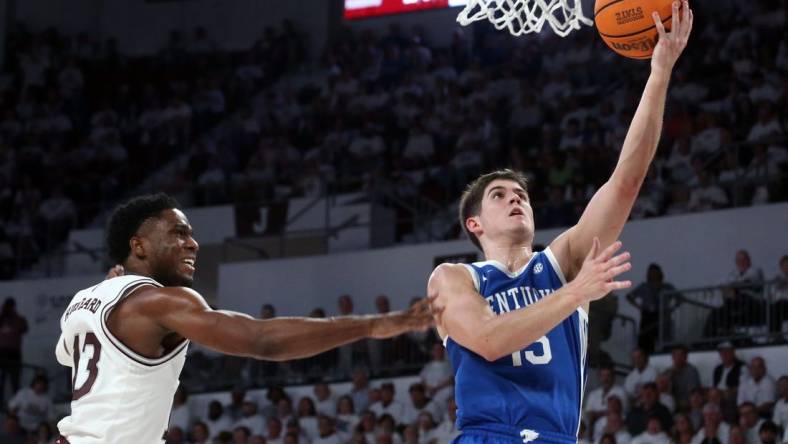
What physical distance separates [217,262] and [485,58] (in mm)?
5390

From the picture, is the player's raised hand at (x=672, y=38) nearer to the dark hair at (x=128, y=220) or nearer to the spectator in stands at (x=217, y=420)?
the dark hair at (x=128, y=220)

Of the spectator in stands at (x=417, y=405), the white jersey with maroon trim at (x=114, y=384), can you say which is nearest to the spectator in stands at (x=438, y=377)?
the spectator in stands at (x=417, y=405)

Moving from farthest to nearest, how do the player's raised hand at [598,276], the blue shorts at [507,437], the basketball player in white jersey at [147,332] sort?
the blue shorts at [507,437]
the player's raised hand at [598,276]
the basketball player in white jersey at [147,332]

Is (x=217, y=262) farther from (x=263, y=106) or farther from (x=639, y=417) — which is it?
(x=639, y=417)

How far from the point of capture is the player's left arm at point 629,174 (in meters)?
5.41

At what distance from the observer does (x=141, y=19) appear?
2561 centimetres

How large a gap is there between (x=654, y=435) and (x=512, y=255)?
282 inches

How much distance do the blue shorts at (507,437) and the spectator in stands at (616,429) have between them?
24.5 feet

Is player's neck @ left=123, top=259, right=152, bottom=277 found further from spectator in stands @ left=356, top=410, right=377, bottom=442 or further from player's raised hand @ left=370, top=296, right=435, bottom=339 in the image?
spectator in stands @ left=356, top=410, right=377, bottom=442

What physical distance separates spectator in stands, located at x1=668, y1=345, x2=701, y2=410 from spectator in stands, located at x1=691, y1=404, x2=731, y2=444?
0.80 meters

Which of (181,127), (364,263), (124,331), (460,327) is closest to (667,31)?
(460,327)

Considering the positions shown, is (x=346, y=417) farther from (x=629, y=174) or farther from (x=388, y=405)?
(x=629, y=174)

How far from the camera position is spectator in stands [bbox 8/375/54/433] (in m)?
16.8

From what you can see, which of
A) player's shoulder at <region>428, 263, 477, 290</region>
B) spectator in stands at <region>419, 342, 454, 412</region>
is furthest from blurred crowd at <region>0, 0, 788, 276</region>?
player's shoulder at <region>428, 263, 477, 290</region>
